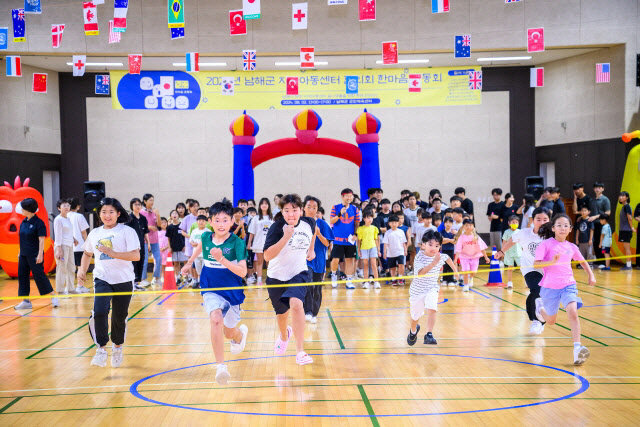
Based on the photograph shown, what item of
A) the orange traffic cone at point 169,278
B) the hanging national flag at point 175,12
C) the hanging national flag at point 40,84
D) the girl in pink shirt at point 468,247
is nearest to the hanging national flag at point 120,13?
the hanging national flag at point 175,12

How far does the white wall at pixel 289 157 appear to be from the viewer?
59.8ft

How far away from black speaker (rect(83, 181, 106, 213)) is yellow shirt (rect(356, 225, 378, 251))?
22.4 feet

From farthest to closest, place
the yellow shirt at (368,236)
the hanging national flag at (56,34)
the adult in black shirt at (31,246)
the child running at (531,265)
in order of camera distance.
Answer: the hanging national flag at (56,34) → the yellow shirt at (368,236) → the adult in black shirt at (31,246) → the child running at (531,265)

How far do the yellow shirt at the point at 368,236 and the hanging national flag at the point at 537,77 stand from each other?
6.72m

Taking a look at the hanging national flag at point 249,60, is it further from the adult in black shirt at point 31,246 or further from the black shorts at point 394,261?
the adult in black shirt at point 31,246

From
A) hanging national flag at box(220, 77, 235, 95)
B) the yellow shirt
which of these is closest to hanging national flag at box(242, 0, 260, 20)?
the yellow shirt

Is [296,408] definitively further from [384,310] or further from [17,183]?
[17,183]

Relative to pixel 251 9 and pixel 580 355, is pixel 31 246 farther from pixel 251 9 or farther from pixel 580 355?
pixel 580 355

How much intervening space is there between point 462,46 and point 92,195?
951cm

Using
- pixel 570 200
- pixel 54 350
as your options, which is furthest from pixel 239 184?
pixel 570 200

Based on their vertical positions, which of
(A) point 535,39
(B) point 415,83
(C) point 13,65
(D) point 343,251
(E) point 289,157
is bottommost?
(D) point 343,251

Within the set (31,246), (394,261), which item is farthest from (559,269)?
(31,246)

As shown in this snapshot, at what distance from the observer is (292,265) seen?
20.1ft

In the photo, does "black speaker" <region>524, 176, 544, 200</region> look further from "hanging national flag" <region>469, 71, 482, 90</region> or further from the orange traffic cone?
the orange traffic cone
